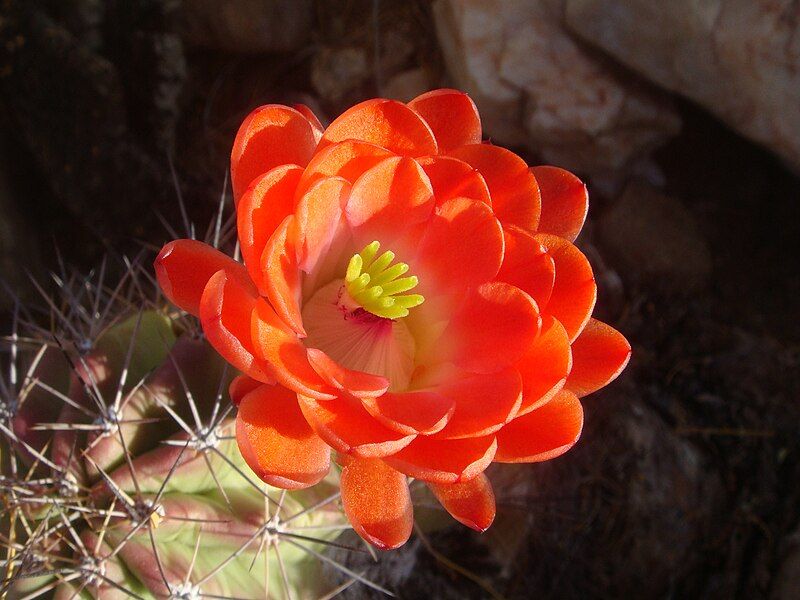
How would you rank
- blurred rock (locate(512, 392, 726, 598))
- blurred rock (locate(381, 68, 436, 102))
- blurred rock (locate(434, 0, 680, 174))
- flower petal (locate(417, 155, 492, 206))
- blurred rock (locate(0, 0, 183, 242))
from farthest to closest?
blurred rock (locate(381, 68, 436, 102))
blurred rock (locate(434, 0, 680, 174))
blurred rock (locate(0, 0, 183, 242))
blurred rock (locate(512, 392, 726, 598))
flower petal (locate(417, 155, 492, 206))

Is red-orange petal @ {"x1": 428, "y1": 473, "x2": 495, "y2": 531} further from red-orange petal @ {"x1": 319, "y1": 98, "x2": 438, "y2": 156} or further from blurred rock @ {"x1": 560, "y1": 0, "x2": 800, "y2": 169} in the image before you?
blurred rock @ {"x1": 560, "y1": 0, "x2": 800, "y2": 169}

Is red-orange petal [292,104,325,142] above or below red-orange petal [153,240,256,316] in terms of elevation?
above

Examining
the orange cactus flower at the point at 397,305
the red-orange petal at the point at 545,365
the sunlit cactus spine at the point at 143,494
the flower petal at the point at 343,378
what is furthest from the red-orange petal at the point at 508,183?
the sunlit cactus spine at the point at 143,494

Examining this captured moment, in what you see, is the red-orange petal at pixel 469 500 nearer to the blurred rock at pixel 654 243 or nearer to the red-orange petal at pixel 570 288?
the red-orange petal at pixel 570 288

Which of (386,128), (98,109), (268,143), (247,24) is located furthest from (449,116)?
(247,24)

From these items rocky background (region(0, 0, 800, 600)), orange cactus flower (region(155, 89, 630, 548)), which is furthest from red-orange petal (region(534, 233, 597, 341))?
rocky background (region(0, 0, 800, 600))

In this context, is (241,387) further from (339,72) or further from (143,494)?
(339,72)

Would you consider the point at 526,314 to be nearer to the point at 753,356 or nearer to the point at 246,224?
the point at 246,224
